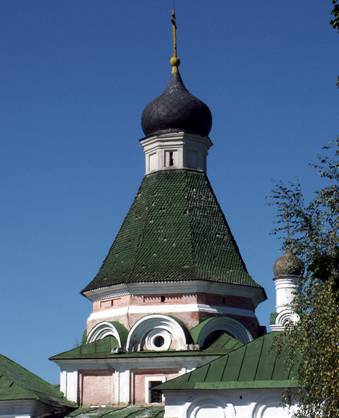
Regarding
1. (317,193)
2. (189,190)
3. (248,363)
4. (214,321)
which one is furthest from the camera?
(189,190)

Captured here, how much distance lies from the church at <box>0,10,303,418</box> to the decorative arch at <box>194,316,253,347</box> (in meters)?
0.03

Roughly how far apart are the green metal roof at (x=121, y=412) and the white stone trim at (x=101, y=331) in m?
1.61

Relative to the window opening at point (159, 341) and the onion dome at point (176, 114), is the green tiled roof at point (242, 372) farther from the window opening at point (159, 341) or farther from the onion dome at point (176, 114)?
the onion dome at point (176, 114)

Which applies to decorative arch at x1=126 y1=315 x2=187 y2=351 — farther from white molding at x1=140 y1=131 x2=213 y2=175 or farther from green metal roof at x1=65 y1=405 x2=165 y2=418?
white molding at x1=140 y1=131 x2=213 y2=175

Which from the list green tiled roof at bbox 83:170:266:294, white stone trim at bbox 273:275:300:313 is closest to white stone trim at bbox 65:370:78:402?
green tiled roof at bbox 83:170:266:294

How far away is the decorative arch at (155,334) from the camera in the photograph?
20.6 meters

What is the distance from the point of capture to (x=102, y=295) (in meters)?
21.8

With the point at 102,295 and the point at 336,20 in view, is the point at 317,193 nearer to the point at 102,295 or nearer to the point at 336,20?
the point at 336,20

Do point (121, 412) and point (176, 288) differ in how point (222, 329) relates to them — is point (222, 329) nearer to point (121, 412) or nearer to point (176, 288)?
point (176, 288)

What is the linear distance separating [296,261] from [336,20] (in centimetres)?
350

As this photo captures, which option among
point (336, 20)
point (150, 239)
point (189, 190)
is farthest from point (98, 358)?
point (336, 20)

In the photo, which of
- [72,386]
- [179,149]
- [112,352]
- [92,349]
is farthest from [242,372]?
[179,149]

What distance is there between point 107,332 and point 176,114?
5.10 meters

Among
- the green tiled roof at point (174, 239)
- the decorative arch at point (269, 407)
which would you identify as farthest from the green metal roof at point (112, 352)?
the decorative arch at point (269, 407)
